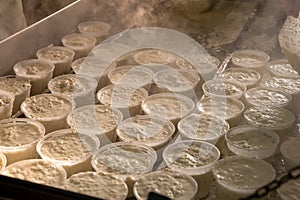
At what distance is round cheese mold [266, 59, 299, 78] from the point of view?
3.44 m

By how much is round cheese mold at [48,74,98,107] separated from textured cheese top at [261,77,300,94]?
1.27 meters

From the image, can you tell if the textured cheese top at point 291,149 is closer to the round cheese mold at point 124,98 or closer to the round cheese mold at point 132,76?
the round cheese mold at point 124,98

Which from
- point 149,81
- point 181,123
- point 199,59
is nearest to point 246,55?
point 199,59

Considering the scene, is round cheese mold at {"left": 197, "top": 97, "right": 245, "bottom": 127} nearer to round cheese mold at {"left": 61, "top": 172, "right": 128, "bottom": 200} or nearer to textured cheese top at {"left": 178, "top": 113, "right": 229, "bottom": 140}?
textured cheese top at {"left": 178, "top": 113, "right": 229, "bottom": 140}

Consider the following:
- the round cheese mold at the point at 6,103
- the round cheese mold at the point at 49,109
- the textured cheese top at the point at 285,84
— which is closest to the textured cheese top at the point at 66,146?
the round cheese mold at the point at 49,109

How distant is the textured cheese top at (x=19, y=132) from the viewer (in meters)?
2.68

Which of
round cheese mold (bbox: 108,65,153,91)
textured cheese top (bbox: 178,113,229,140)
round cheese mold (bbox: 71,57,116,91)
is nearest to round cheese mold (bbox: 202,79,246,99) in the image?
textured cheese top (bbox: 178,113,229,140)

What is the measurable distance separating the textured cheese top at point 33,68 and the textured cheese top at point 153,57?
2.31 feet

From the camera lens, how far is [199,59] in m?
3.71

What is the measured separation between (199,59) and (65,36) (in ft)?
3.85

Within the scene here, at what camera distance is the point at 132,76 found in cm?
347

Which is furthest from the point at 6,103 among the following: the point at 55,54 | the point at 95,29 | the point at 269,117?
the point at 269,117

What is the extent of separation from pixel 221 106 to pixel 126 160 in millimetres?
871

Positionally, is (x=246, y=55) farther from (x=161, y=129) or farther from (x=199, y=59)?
(x=161, y=129)
